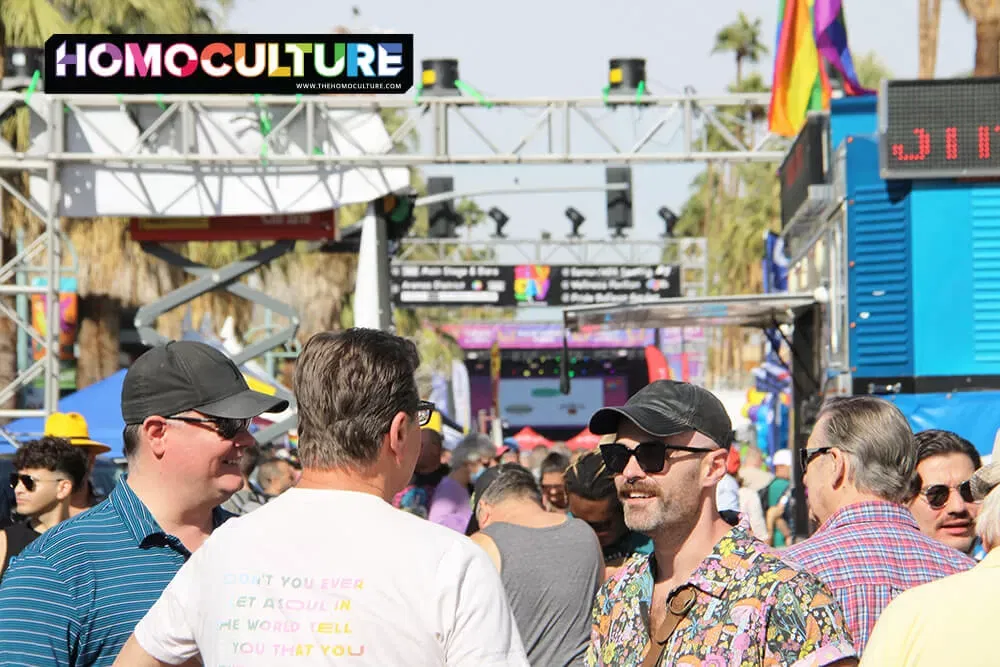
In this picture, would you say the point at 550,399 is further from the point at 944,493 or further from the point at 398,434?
the point at 398,434

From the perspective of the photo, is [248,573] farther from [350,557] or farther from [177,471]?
[177,471]

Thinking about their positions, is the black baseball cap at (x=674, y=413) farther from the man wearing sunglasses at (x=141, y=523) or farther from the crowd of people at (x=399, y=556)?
the man wearing sunglasses at (x=141, y=523)

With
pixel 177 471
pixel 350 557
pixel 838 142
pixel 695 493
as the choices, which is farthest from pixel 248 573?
pixel 838 142

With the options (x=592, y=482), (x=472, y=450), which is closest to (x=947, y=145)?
(x=472, y=450)

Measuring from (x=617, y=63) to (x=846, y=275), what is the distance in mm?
5891

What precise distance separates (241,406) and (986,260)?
1115 centimetres

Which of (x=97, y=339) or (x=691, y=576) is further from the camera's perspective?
(x=97, y=339)

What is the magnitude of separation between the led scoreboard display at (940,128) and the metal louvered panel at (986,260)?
0.30m

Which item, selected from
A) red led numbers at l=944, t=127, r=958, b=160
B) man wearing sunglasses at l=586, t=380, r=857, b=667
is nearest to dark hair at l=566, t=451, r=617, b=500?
man wearing sunglasses at l=586, t=380, r=857, b=667

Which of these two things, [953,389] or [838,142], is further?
[838,142]

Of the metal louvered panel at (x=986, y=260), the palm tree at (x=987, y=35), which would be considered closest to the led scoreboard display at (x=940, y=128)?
the metal louvered panel at (x=986, y=260)

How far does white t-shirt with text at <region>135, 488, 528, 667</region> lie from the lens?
2.62 metres

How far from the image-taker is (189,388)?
3.65m

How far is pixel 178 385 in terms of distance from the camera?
144 inches
